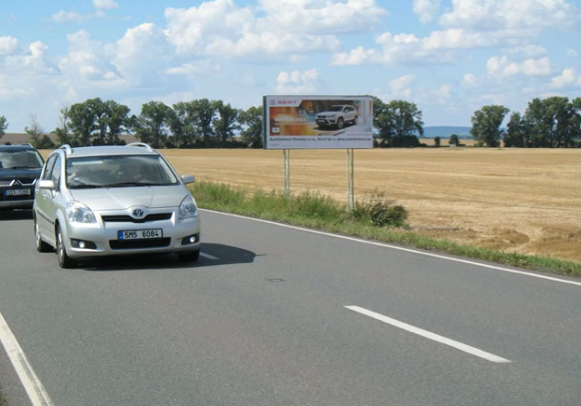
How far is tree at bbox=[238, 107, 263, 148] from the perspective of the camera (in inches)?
5591

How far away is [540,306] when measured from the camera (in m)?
8.84

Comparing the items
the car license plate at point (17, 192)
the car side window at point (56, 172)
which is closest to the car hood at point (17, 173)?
the car license plate at point (17, 192)

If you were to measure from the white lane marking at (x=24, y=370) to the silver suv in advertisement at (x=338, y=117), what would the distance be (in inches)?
629

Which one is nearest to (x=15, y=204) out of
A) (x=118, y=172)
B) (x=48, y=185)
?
(x=48, y=185)

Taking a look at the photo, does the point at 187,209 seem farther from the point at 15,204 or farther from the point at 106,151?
the point at 15,204

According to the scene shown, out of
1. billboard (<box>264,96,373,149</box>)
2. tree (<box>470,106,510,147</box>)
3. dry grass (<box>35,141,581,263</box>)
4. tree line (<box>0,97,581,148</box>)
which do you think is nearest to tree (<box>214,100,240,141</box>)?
tree line (<box>0,97,581,148</box>)

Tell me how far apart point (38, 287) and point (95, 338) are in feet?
10.4

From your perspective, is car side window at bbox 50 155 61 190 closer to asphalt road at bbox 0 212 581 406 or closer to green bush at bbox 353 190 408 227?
asphalt road at bbox 0 212 581 406

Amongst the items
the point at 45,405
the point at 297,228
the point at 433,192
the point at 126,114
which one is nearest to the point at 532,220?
the point at 297,228

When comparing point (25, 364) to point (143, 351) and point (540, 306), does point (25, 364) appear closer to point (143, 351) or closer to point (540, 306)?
point (143, 351)

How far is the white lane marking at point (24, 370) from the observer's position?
18.7 ft

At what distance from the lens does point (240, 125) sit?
150 meters

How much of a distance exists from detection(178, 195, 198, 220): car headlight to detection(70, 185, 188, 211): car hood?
0.06 meters

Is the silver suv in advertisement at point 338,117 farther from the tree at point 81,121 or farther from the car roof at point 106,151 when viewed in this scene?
the tree at point 81,121
